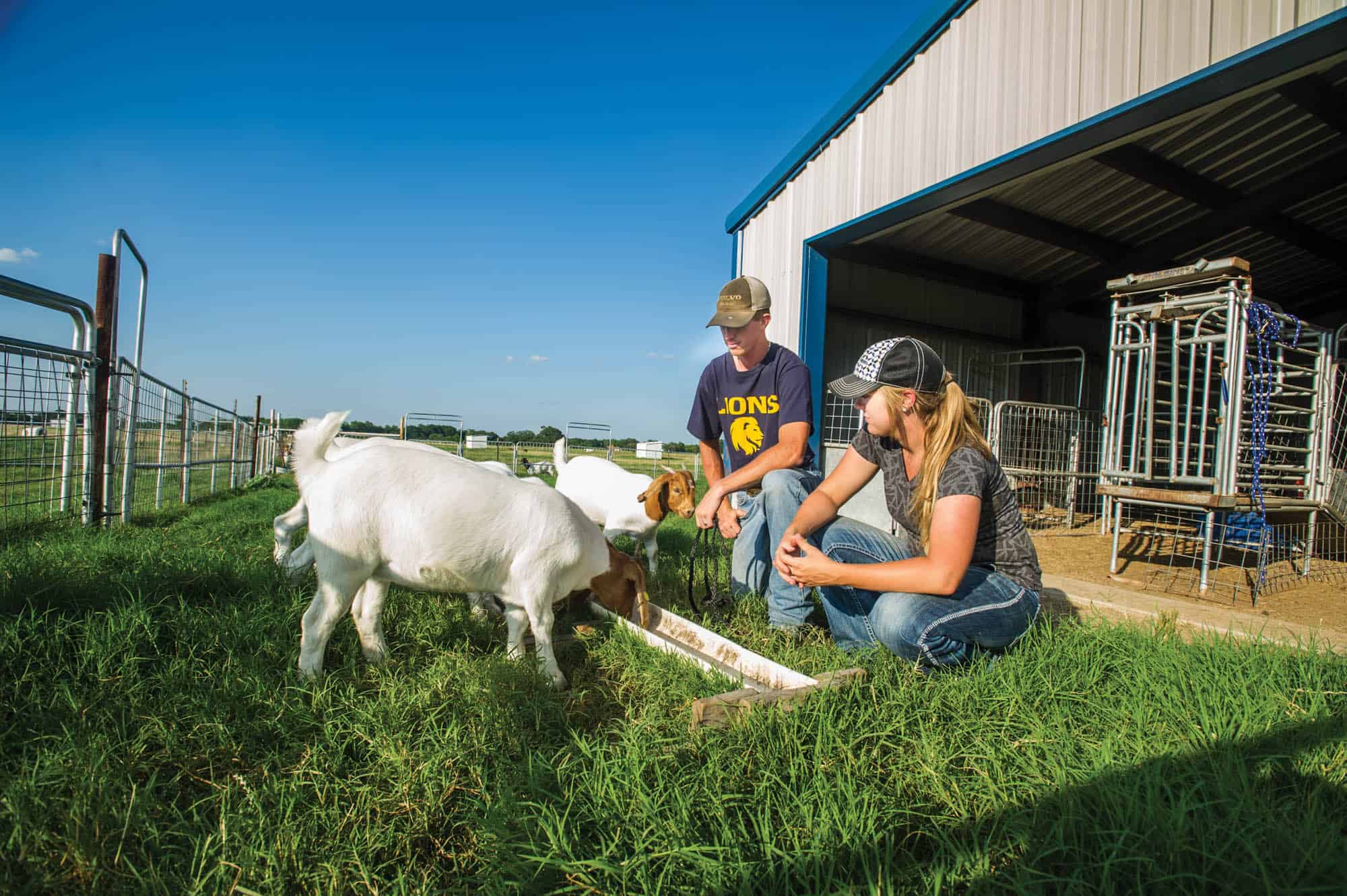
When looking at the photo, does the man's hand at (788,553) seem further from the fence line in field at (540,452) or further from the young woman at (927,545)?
the fence line in field at (540,452)

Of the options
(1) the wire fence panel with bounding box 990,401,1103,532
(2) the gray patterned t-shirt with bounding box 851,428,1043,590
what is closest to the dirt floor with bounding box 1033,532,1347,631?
(1) the wire fence panel with bounding box 990,401,1103,532

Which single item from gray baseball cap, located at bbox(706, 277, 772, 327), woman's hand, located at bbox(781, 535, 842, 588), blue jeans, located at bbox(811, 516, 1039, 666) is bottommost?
blue jeans, located at bbox(811, 516, 1039, 666)

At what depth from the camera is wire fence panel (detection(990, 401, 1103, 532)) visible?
28.6 feet

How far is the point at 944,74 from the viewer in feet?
20.5

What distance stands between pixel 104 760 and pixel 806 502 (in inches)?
103

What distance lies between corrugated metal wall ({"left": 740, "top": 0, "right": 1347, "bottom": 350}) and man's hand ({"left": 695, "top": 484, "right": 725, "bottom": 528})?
14.2 ft

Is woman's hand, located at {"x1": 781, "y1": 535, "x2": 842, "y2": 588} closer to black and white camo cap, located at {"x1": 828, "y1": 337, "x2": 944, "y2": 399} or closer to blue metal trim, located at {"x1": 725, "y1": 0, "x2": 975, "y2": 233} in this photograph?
black and white camo cap, located at {"x1": 828, "y1": 337, "x2": 944, "y2": 399}

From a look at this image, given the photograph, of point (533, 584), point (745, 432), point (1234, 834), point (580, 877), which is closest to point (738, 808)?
point (580, 877)

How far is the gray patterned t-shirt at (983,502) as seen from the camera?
249cm

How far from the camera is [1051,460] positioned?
34.2 feet

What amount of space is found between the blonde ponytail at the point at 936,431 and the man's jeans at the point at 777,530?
0.76 meters

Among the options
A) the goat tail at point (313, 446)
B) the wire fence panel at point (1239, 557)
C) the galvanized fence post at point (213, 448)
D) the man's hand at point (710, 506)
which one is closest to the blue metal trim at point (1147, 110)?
the wire fence panel at point (1239, 557)

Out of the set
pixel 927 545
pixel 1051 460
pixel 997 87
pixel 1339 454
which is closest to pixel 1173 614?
pixel 927 545

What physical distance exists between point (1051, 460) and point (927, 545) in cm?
922
